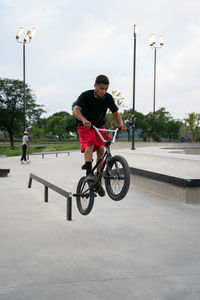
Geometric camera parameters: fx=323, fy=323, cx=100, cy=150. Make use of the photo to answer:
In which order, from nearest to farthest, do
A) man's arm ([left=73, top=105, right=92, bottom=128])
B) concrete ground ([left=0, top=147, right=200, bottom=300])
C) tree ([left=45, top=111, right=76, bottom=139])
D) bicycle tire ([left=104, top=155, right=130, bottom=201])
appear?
concrete ground ([left=0, top=147, right=200, bottom=300]) < man's arm ([left=73, top=105, right=92, bottom=128]) < bicycle tire ([left=104, top=155, right=130, bottom=201]) < tree ([left=45, top=111, right=76, bottom=139])

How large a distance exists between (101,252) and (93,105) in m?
2.03

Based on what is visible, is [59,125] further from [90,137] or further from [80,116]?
[80,116]

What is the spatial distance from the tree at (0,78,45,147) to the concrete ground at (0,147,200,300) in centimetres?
4724

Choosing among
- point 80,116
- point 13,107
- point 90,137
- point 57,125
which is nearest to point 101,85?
point 80,116

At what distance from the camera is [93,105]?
4.61 metres

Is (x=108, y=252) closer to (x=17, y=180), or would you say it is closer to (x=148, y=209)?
(x=148, y=209)

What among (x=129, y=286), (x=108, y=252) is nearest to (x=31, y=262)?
(x=108, y=252)

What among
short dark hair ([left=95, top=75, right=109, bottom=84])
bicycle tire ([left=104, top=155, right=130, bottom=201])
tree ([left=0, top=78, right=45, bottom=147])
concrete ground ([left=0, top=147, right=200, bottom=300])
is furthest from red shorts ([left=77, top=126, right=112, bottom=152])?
tree ([left=0, top=78, right=45, bottom=147])

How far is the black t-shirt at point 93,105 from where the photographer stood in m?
4.58

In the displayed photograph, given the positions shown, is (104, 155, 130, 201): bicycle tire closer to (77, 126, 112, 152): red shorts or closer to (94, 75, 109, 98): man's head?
(77, 126, 112, 152): red shorts

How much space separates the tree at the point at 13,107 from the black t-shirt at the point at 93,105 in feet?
162

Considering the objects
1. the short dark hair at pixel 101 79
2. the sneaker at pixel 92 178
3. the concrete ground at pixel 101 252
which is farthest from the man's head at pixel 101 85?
the concrete ground at pixel 101 252

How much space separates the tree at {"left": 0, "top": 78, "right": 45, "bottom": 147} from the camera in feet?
173

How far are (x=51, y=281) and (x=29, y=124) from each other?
176 ft
